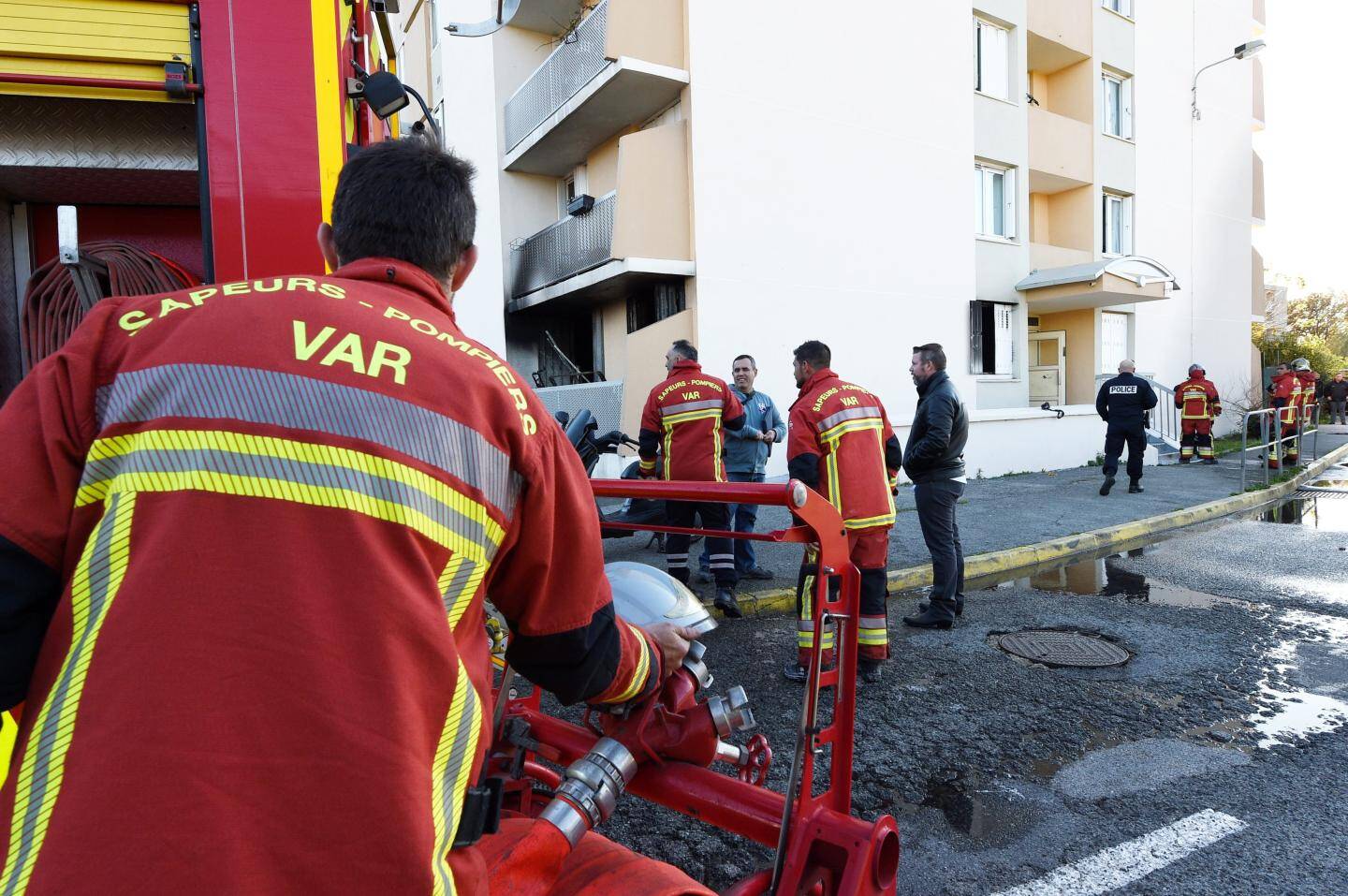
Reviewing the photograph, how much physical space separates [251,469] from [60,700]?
345mm

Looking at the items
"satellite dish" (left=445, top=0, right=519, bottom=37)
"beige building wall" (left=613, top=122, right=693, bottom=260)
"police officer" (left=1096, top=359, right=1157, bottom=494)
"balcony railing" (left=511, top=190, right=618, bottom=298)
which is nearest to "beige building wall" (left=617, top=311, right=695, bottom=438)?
"beige building wall" (left=613, top=122, right=693, bottom=260)

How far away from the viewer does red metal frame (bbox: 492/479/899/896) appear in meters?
1.91

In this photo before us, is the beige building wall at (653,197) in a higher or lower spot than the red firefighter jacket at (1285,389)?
higher

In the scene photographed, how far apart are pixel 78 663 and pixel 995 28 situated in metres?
18.7

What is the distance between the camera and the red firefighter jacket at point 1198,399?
15.1 m

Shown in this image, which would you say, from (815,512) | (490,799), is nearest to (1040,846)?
(815,512)

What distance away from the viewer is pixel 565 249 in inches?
559

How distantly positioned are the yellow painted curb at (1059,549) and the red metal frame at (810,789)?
4229 millimetres

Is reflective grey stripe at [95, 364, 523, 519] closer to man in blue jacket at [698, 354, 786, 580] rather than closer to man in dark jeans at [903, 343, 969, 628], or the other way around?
man in dark jeans at [903, 343, 969, 628]

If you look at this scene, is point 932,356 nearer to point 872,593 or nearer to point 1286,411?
point 872,593

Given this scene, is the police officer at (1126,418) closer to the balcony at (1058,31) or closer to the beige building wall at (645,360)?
the beige building wall at (645,360)

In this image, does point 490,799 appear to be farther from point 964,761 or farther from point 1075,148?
point 1075,148

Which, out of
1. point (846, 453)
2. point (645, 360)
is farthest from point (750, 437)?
point (645, 360)

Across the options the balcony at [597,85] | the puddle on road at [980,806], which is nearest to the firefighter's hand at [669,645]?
the puddle on road at [980,806]
